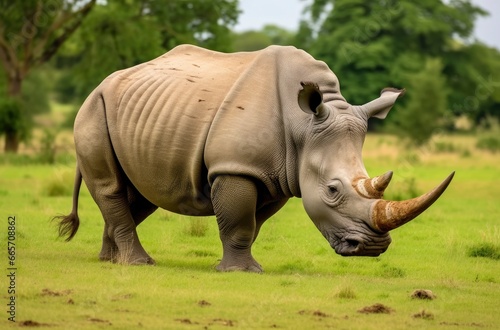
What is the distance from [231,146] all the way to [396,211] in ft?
6.08

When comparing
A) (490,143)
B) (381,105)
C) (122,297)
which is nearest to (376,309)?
(122,297)

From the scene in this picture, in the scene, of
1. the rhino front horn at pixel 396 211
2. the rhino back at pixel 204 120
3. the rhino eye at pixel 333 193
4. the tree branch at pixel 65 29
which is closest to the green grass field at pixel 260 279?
the rhino front horn at pixel 396 211

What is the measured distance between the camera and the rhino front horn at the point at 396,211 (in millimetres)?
9820

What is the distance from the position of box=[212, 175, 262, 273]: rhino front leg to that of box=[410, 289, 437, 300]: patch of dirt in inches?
73.1

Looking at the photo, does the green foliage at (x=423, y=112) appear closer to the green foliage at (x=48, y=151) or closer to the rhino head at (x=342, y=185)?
the green foliage at (x=48, y=151)

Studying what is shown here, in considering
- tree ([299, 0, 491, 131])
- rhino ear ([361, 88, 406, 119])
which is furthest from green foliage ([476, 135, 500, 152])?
rhino ear ([361, 88, 406, 119])

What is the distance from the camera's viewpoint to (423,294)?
33.3ft

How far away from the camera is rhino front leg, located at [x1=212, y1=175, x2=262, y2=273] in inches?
436

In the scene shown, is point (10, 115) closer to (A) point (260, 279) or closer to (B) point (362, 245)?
(A) point (260, 279)

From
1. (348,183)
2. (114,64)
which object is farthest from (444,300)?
(114,64)

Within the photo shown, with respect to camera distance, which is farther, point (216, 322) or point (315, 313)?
point (315, 313)

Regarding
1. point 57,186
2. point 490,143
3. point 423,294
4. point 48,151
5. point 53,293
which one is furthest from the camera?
point 490,143

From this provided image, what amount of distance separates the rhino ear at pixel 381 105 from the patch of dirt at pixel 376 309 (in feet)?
8.06

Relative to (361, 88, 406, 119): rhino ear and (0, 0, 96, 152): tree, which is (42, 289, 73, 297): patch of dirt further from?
(0, 0, 96, 152): tree
